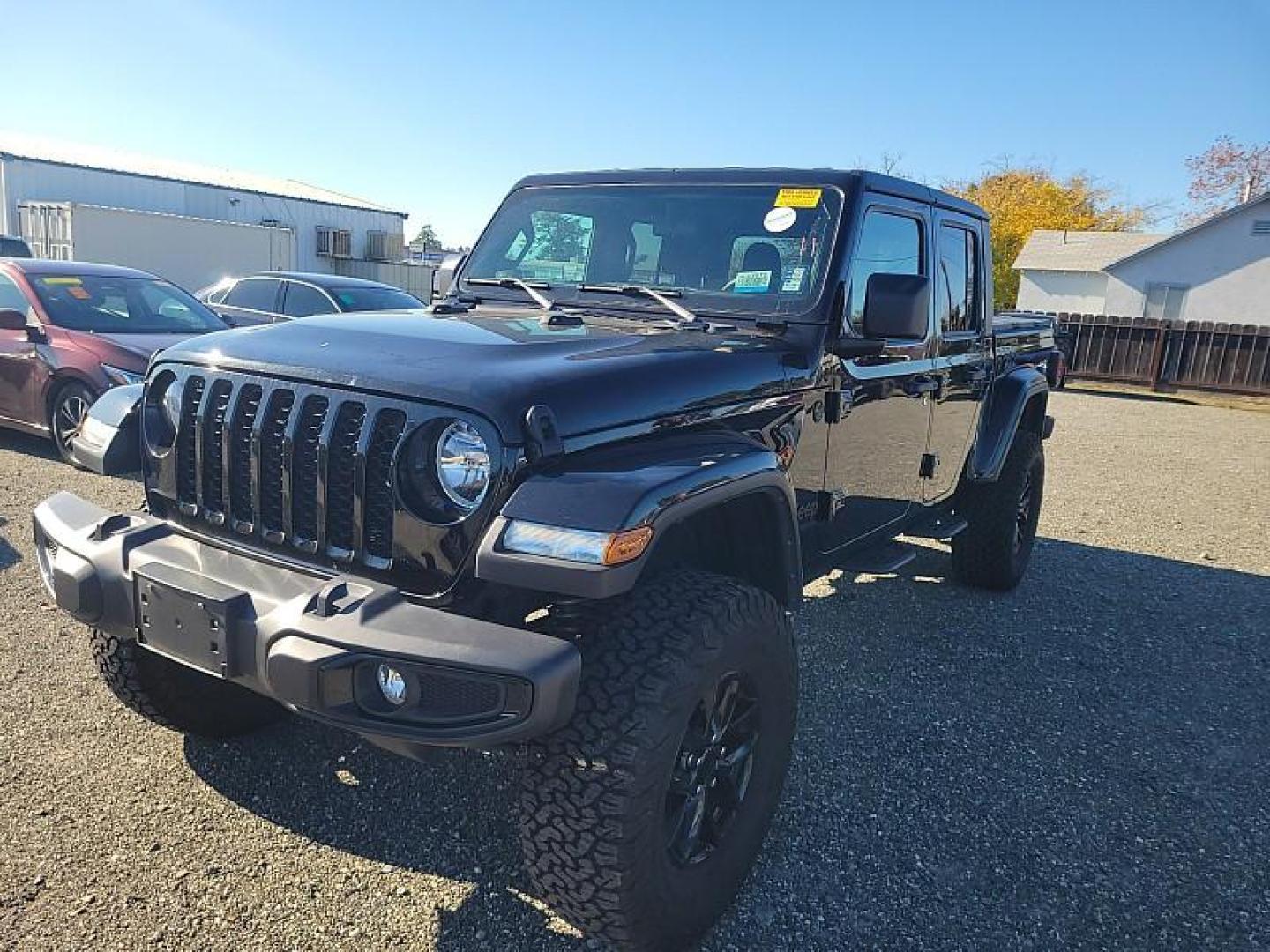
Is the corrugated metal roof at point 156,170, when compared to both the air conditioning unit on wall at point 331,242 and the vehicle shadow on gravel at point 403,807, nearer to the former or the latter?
the air conditioning unit on wall at point 331,242

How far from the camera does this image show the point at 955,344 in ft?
14.2

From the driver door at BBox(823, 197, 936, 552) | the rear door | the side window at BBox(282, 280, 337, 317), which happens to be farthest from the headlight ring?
the side window at BBox(282, 280, 337, 317)

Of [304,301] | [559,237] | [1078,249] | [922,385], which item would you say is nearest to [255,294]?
[304,301]

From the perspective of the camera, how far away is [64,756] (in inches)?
121

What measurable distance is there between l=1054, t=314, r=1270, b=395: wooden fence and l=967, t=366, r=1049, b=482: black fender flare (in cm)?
1316

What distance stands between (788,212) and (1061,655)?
8.84ft

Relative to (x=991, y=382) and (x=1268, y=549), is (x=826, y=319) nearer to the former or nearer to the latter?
(x=991, y=382)

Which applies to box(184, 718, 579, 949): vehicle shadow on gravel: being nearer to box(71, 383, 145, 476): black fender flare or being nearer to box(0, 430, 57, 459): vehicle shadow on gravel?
box(71, 383, 145, 476): black fender flare

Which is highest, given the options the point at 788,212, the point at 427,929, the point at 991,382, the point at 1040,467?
the point at 788,212

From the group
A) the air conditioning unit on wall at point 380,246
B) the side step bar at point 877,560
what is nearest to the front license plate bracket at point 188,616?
the side step bar at point 877,560

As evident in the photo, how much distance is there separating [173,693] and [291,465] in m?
1.15

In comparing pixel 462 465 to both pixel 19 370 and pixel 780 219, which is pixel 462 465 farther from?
pixel 19 370

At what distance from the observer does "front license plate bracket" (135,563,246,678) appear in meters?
2.12

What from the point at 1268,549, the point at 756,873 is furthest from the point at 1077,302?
the point at 756,873
